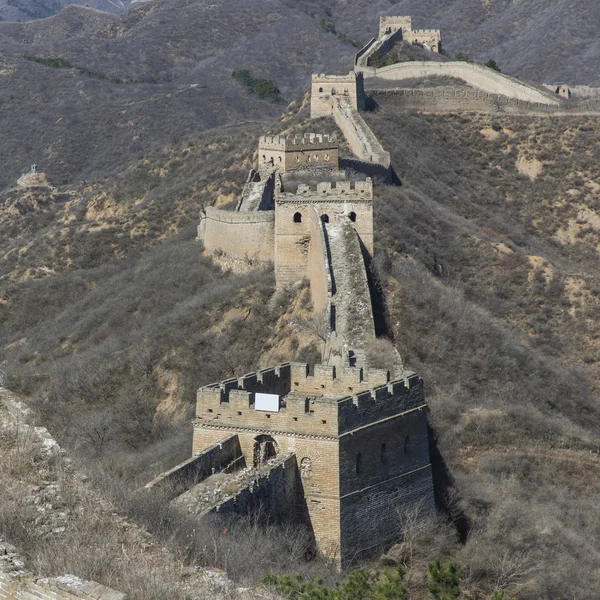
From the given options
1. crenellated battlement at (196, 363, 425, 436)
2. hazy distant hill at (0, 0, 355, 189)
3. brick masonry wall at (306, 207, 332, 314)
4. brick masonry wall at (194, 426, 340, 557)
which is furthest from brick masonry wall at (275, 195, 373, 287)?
hazy distant hill at (0, 0, 355, 189)

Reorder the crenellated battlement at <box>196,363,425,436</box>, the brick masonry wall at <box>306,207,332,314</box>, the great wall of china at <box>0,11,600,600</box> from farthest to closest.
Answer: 1. the brick masonry wall at <box>306,207,332,314</box>
2. the crenellated battlement at <box>196,363,425,436</box>
3. the great wall of china at <box>0,11,600,600</box>

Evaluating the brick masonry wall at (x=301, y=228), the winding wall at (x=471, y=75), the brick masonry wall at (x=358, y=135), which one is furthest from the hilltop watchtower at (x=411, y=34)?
the brick masonry wall at (x=301, y=228)

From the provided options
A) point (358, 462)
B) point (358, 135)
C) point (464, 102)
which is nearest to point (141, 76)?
point (464, 102)

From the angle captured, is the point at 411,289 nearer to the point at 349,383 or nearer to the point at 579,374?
the point at 579,374

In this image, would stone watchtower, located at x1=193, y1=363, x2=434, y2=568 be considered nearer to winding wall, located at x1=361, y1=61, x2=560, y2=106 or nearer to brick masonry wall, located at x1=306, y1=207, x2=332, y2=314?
brick masonry wall, located at x1=306, y1=207, x2=332, y2=314

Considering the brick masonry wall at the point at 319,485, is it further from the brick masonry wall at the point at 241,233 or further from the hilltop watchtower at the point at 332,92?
the hilltop watchtower at the point at 332,92

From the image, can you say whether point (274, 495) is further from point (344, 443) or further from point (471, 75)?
point (471, 75)
